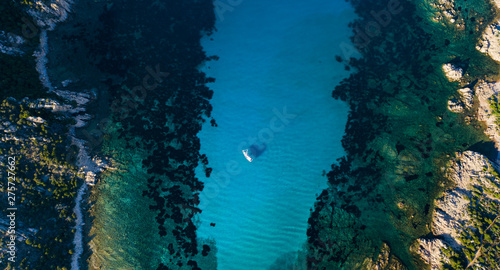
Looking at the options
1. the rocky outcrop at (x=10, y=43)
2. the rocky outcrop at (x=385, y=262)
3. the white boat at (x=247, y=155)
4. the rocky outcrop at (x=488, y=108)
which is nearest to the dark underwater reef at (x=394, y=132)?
the rocky outcrop at (x=385, y=262)

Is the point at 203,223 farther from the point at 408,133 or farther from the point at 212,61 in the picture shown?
the point at 408,133

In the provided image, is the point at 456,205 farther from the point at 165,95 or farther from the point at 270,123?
the point at 165,95

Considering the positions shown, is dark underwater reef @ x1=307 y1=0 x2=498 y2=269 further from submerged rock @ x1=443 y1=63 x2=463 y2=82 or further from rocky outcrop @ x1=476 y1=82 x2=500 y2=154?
rocky outcrop @ x1=476 y1=82 x2=500 y2=154

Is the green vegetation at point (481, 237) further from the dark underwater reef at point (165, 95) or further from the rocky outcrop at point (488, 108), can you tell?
the dark underwater reef at point (165, 95)

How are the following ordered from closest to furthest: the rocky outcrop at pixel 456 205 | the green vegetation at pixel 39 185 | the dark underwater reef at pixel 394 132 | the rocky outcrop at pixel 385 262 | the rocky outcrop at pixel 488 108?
the green vegetation at pixel 39 185
the rocky outcrop at pixel 456 205
the rocky outcrop at pixel 385 262
the dark underwater reef at pixel 394 132
the rocky outcrop at pixel 488 108

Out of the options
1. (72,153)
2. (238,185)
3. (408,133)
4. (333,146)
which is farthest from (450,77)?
(72,153)

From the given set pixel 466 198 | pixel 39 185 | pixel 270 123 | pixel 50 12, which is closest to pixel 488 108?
pixel 466 198

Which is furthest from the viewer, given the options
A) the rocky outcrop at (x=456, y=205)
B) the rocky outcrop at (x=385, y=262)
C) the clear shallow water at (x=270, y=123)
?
the clear shallow water at (x=270, y=123)
